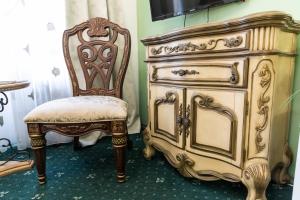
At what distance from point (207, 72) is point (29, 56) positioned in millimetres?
1333

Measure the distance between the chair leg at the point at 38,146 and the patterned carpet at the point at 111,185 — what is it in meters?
0.08

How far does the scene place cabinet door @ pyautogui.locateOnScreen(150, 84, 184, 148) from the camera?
4.25 feet

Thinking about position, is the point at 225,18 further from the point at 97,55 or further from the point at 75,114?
the point at 75,114

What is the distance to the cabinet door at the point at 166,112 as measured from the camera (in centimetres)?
130

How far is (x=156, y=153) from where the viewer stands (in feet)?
5.62

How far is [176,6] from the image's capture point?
61.9 inches

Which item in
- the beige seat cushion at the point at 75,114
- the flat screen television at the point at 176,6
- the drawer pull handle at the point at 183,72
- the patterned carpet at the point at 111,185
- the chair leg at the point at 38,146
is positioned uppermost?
the flat screen television at the point at 176,6

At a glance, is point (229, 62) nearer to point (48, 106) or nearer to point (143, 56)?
point (48, 106)

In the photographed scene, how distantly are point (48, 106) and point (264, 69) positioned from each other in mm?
1081

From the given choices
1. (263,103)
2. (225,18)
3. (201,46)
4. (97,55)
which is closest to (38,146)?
(97,55)

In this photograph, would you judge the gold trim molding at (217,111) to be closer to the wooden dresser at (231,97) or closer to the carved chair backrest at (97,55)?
the wooden dresser at (231,97)

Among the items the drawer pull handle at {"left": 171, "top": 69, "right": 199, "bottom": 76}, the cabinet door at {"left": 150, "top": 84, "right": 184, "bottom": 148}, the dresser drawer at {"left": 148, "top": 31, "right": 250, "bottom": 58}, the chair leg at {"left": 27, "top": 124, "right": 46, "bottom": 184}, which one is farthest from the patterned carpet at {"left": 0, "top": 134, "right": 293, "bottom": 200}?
the dresser drawer at {"left": 148, "top": 31, "right": 250, "bottom": 58}

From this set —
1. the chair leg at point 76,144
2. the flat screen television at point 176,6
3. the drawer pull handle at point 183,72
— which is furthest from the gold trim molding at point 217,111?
the chair leg at point 76,144

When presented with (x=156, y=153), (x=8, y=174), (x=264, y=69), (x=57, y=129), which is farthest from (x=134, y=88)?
(x=264, y=69)
